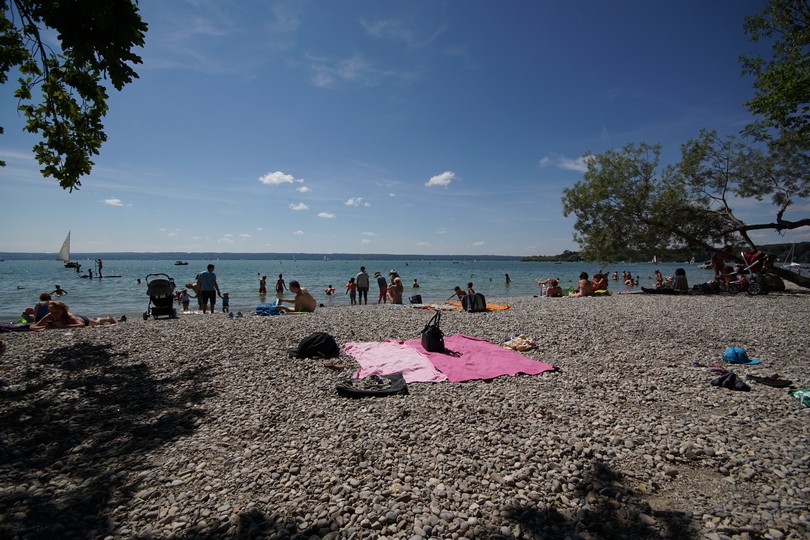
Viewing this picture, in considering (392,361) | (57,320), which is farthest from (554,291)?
(57,320)

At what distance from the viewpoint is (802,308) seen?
1348 centimetres

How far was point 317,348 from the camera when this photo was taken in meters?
7.97

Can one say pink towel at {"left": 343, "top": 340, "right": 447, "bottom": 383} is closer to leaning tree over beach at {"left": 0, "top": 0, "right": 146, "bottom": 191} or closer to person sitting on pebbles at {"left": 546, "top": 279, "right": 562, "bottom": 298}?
leaning tree over beach at {"left": 0, "top": 0, "right": 146, "bottom": 191}

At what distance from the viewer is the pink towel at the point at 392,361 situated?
22.4 ft

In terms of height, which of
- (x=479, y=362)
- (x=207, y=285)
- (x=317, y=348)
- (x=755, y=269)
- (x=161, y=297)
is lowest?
(x=479, y=362)

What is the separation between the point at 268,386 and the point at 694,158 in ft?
78.9

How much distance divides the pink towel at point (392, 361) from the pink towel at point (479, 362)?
0.24 m

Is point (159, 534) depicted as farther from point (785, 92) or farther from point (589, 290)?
point (589, 290)

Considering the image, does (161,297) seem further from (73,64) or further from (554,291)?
(554,291)

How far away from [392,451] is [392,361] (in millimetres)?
3423

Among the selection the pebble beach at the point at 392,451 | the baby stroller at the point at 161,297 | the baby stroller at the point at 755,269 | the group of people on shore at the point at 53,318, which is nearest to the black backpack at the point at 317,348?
the pebble beach at the point at 392,451

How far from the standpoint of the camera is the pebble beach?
3.06 metres

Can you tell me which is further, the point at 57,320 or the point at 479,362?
the point at 57,320

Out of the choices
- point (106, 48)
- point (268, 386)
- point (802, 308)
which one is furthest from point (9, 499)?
point (802, 308)
